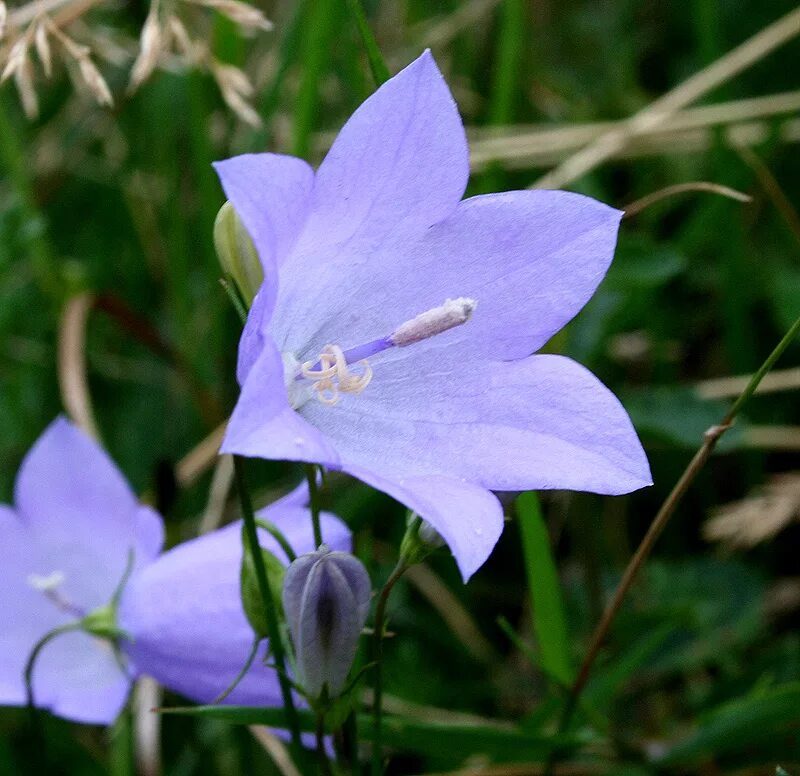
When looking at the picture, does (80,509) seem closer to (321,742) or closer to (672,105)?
(321,742)

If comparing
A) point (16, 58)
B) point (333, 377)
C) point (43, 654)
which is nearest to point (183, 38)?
point (16, 58)

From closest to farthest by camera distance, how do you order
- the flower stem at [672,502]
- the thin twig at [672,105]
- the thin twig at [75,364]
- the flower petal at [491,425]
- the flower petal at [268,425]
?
the flower petal at [268,425]
the flower petal at [491,425]
the flower stem at [672,502]
the thin twig at [75,364]
the thin twig at [672,105]

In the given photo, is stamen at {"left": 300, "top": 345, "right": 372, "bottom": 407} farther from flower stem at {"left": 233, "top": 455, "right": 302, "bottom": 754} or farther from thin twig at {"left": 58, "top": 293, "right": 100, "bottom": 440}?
thin twig at {"left": 58, "top": 293, "right": 100, "bottom": 440}

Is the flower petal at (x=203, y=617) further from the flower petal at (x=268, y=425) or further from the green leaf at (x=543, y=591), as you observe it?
the flower petal at (x=268, y=425)

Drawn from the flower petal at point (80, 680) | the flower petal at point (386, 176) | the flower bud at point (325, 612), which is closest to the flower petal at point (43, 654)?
the flower petal at point (80, 680)

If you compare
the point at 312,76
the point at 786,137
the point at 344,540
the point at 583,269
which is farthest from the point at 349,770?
the point at 786,137

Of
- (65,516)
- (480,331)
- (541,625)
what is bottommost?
(541,625)

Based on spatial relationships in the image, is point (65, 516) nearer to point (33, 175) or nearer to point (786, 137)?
point (33, 175)
